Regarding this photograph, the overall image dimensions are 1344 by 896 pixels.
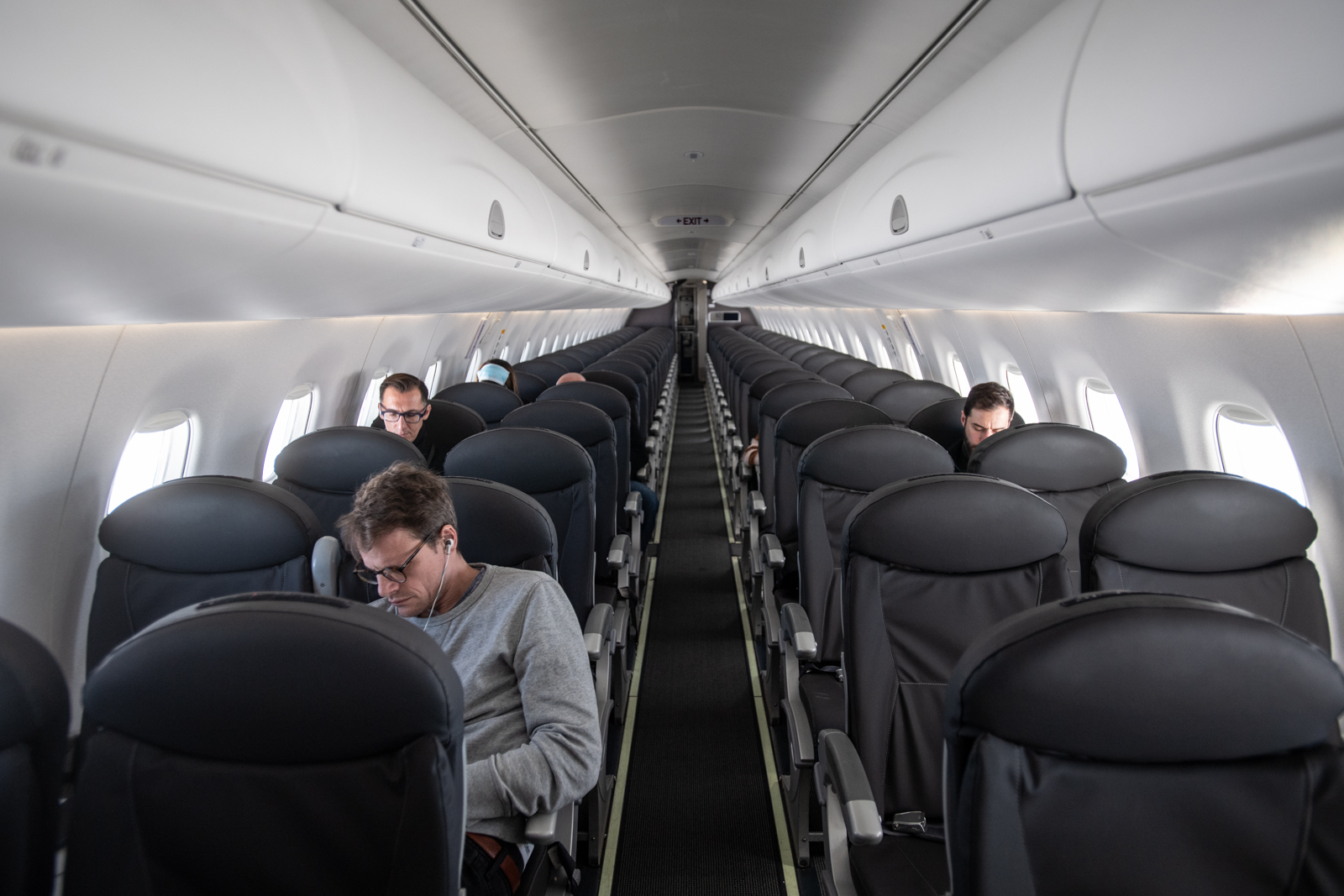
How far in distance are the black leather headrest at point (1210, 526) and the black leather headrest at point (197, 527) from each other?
3052mm

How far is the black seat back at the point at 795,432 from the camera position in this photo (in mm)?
4750

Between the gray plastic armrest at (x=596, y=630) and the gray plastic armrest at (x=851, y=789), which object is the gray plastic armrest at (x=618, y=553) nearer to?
the gray plastic armrest at (x=596, y=630)

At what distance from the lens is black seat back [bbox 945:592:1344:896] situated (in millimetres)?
1401

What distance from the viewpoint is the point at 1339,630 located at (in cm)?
335

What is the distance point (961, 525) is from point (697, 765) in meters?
2.27

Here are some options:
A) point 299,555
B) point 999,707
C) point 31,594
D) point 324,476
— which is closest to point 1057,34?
point 999,707

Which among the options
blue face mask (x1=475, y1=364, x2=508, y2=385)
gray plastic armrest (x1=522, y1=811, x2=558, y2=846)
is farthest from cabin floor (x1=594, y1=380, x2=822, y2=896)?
blue face mask (x1=475, y1=364, x2=508, y2=385)

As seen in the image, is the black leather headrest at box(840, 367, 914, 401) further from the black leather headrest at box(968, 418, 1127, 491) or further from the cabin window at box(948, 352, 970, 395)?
the black leather headrest at box(968, 418, 1127, 491)

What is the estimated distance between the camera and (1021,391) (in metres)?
7.00

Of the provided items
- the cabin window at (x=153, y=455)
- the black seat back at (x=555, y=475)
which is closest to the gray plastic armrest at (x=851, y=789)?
the black seat back at (x=555, y=475)

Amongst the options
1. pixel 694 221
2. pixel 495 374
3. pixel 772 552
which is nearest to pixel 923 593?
pixel 772 552

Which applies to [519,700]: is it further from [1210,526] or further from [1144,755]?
[1210,526]

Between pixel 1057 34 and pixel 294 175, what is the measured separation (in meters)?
2.53

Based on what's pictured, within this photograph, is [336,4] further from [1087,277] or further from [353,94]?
[1087,277]
